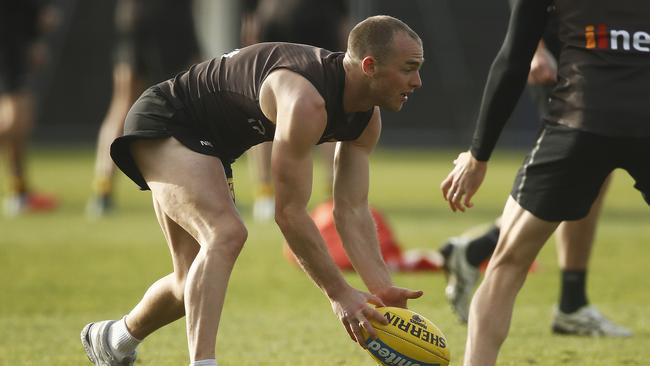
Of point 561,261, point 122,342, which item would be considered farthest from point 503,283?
point 561,261

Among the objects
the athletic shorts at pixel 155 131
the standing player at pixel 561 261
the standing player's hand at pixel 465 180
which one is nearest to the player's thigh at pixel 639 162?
the standing player's hand at pixel 465 180

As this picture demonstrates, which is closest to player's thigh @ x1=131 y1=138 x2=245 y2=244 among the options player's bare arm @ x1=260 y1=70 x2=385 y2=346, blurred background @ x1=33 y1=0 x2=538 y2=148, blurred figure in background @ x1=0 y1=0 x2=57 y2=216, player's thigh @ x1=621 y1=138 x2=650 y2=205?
player's bare arm @ x1=260 y1=70 x2=385 y2=346

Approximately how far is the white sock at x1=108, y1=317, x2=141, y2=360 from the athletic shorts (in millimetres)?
703

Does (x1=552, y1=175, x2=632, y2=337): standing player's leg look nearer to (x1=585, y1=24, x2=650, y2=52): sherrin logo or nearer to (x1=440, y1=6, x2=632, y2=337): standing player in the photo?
(x1=440, y1=6, x2=632, y2=337): standing player

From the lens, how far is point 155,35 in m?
12.2

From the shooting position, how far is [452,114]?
22.3 meters

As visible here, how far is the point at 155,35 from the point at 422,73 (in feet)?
34.0

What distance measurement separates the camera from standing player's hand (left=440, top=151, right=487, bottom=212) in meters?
4.62

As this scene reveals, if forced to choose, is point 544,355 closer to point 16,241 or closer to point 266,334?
point 266,334

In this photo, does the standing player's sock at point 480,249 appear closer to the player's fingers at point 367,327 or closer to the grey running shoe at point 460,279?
the grey running shoe at point 460,279

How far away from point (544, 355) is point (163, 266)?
385 cm

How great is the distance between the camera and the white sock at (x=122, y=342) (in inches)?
205

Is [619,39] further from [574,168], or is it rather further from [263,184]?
[263,184]

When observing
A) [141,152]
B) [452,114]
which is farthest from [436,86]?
[141,152]
